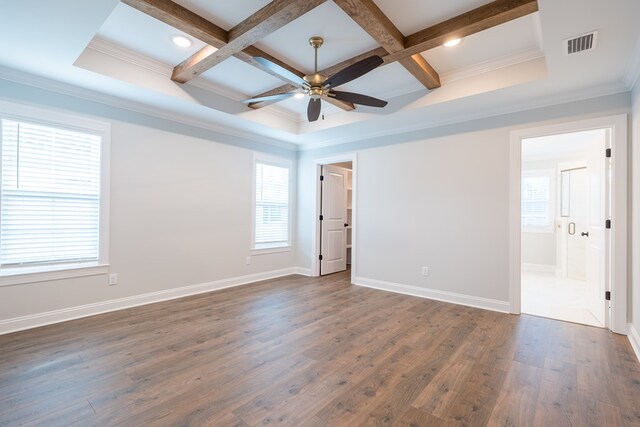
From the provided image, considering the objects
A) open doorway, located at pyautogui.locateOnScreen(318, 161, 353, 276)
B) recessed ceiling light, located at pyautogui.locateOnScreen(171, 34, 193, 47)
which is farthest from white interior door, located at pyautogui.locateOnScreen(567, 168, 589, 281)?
recessed ceiling light, located at pyautogui.locateOnScreen(171, 34, 193, 47)

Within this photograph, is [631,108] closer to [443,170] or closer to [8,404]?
[443,170]

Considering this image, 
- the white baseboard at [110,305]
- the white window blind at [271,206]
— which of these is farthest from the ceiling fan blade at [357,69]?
the white baseboard at [110,305]

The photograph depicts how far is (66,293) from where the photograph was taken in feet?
10.6

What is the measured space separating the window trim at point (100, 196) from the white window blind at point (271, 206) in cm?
219

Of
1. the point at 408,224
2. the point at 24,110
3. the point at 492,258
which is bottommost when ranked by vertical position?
the point at 492,258

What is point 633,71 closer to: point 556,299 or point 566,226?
point 556,299

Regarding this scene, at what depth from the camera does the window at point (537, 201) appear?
6.44m

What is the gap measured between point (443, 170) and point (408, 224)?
91cm

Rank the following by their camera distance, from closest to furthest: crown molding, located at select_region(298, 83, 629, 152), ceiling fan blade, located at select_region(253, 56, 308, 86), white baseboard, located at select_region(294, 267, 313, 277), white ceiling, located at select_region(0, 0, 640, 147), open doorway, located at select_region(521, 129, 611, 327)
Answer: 1. white ceiling, located at select_region(0, 0, 640, 147)
2. ceiling fan blade, located at select_region(253, 56, 308, 86)
3. crown molding, located at select_region(298, 83, 629, 152)
4. open doorway, located at select_region(521, 129, 611, 327)
5. white baseboard, located at select_region(294, 267, 313, 277)

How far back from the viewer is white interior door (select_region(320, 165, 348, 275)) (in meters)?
5.79

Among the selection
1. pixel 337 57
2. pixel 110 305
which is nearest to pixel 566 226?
pixel 337 57

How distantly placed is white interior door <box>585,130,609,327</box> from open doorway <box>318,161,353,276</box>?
355 cm

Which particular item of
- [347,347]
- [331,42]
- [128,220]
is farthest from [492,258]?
[128,220]

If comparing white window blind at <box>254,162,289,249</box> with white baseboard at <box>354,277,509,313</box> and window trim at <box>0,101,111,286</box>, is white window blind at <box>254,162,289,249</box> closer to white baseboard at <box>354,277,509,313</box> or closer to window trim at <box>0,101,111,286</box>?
white baseboard at <box>354,277,509,313</box>
